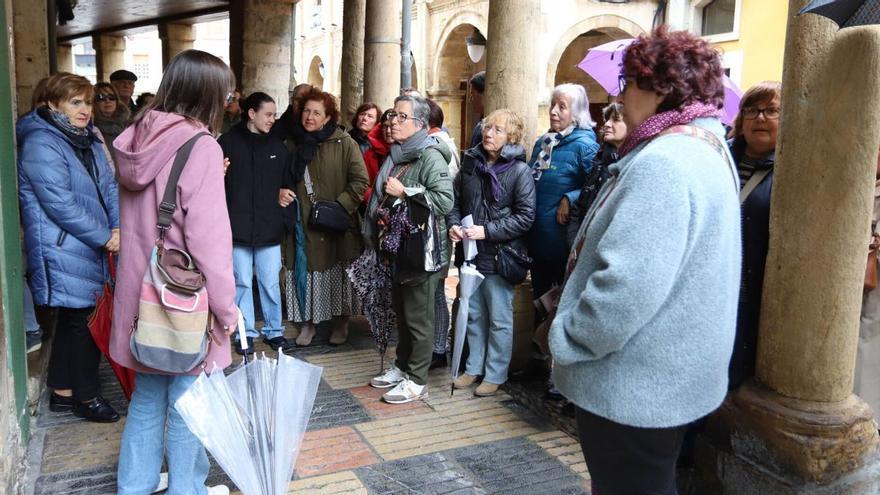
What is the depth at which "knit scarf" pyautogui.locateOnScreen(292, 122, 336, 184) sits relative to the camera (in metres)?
5.21

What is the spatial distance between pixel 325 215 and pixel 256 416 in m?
2.86

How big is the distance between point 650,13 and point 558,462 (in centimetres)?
1640

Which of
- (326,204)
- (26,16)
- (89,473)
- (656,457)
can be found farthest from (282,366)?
(26,16)

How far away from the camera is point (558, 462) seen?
3.66 meters

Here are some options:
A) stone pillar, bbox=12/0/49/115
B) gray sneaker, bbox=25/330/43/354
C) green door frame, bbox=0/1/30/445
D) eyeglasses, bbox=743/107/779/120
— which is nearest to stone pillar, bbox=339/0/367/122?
stone pillar, bbox=12/0/49/115

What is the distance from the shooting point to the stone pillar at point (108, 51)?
20984 millimetres

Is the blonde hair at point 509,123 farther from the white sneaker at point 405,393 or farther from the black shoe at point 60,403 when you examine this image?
the black shoe at point 60,403

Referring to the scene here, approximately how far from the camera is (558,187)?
14.4ft

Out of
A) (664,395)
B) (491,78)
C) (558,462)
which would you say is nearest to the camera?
(664,395)

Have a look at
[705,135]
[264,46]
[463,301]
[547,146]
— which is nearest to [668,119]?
[705,135]

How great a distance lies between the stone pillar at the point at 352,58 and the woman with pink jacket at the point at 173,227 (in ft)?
21.7

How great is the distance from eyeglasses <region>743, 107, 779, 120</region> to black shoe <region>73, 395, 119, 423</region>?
3.49m

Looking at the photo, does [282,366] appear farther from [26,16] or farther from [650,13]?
[650,13]

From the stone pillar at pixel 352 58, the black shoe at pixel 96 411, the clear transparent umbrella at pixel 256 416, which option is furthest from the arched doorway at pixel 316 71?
the clear transparent umbrella at pixel 256 416
